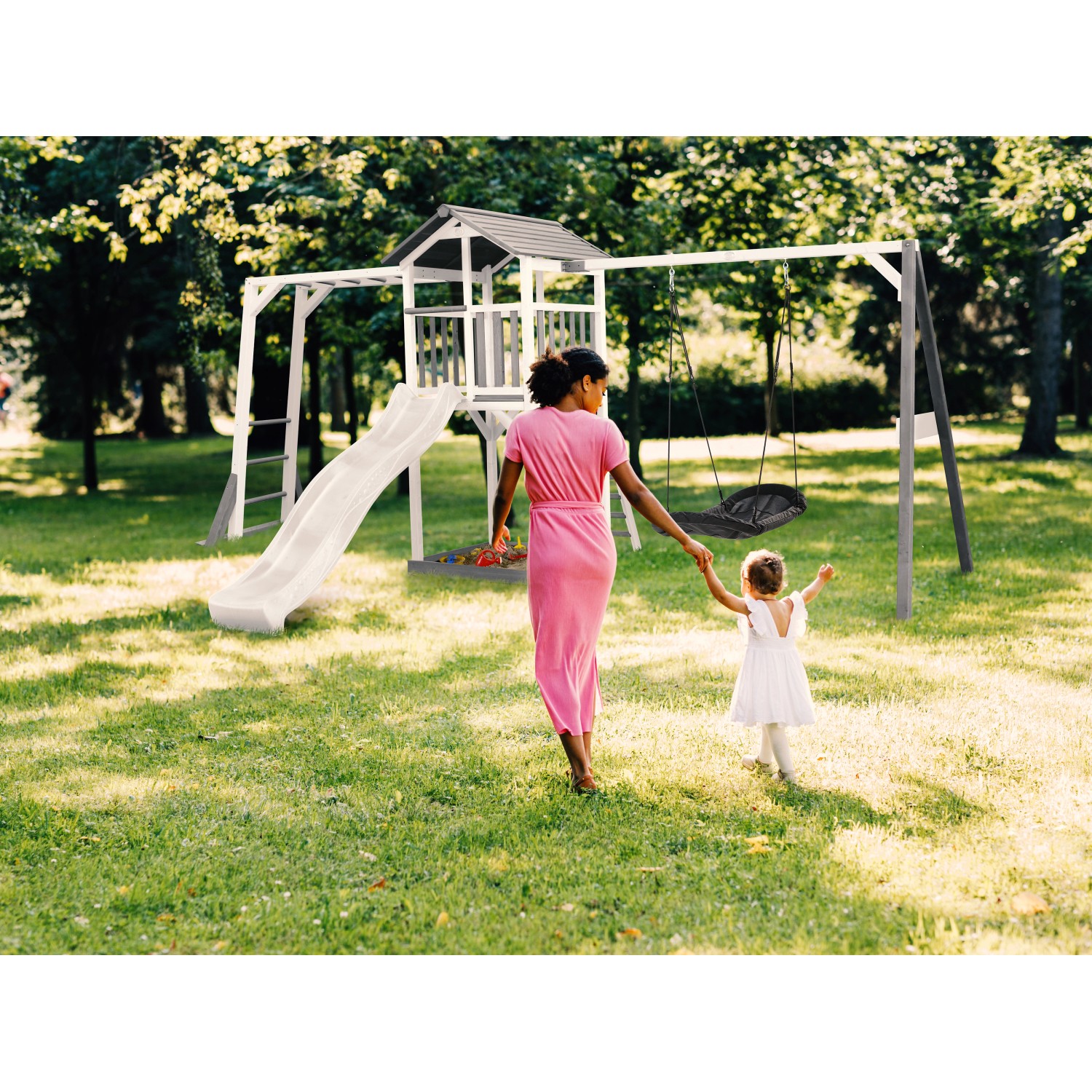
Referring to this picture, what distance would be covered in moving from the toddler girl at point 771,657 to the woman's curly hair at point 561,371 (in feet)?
3.45

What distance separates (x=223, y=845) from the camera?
Answer: 15.7 feet

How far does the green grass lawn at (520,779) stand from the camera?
404 cm

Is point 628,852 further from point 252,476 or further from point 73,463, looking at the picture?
point 73,463

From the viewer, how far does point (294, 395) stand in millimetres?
11711

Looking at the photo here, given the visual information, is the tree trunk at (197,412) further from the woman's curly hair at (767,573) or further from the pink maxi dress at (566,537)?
the woman's curly hair at (767,573)

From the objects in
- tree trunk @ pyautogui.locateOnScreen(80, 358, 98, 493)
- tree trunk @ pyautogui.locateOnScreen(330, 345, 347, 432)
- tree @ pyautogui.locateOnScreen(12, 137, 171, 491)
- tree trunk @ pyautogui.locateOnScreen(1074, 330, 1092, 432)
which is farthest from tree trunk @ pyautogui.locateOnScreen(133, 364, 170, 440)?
tree trunk @ pyautogui.locateOnScreen(1074, 330, 1092, 432)

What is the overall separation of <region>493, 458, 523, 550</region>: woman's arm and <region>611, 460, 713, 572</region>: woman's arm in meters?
0.46

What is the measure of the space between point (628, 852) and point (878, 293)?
2697 cm

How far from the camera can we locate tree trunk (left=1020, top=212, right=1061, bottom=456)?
20.6 m

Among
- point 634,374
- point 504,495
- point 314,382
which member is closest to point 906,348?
point 504,495

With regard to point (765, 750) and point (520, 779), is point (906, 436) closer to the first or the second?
point (765, 750)

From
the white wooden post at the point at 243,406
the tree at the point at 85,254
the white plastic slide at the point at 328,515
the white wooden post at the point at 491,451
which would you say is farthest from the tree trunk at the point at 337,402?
the white plastic slide at the point at 328,515

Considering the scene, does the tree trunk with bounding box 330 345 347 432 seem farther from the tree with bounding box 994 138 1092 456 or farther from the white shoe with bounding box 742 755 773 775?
the white shoe with bounding box 742 755 773 775

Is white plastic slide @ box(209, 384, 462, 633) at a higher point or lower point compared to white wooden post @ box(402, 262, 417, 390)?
lower
